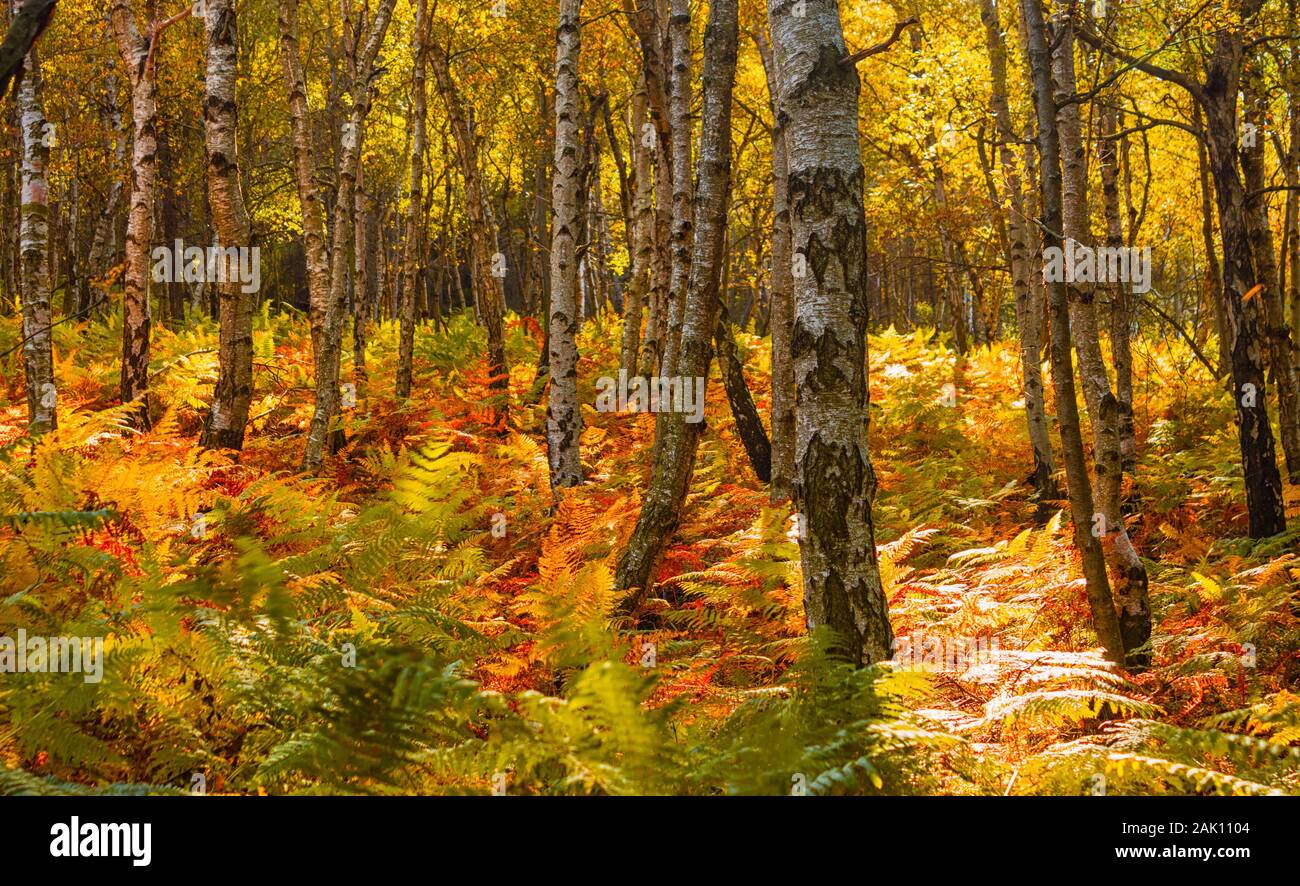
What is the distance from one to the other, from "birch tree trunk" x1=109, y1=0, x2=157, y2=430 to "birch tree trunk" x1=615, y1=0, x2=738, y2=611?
20.5ft

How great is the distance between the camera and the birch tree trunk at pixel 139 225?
962cm

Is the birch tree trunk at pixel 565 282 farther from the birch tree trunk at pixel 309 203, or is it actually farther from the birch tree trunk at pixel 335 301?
the birch tree trunk at pixel 309 203

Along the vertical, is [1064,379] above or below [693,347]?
below

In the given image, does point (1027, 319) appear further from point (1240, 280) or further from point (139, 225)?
point (139, 225)

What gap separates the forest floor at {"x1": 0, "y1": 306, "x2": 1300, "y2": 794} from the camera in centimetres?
331

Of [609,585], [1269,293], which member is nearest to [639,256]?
[1269,293]

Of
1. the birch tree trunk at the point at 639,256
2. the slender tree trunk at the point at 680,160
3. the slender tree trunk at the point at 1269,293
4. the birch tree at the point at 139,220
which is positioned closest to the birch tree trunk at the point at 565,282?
the slender tree trunk at the point at 680,160

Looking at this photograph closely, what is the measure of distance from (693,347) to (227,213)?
4948mm

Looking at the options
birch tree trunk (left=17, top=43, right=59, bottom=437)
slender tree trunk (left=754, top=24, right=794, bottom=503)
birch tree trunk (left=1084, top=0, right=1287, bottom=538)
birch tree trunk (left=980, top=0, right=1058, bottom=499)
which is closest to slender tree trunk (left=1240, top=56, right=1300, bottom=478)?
birch tree trunk (left=1084, top=0, right=1287, bottom=538)

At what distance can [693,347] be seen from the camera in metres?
6.18
